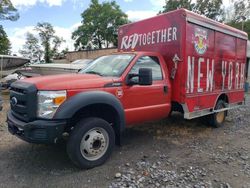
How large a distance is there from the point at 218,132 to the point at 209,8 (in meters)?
39.8

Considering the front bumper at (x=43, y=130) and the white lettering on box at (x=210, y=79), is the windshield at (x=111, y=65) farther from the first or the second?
the white lettering on box at (x=210, y=79)

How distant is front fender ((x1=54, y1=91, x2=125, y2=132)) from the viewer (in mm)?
3896

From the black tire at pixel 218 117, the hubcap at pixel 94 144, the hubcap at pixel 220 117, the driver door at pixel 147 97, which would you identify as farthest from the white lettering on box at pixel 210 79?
the hubcap at pixel 94 144

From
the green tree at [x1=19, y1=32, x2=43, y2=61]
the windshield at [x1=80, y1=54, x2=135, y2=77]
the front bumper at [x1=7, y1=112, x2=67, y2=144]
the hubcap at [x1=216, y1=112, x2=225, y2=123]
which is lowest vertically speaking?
the hubcap at [x1=216, y1=112, x2=225, y2=123]

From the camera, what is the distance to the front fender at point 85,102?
3.90 m

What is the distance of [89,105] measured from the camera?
13.7 feet

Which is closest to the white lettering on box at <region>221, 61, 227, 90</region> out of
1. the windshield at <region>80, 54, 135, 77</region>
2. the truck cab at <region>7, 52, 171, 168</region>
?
the truck cab at <region>7, 52, 171, 168</region>

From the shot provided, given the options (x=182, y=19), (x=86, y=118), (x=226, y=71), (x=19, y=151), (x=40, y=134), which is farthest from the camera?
(x=226, y=71)

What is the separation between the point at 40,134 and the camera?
384 cm

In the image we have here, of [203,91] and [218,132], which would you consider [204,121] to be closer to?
[218,132]

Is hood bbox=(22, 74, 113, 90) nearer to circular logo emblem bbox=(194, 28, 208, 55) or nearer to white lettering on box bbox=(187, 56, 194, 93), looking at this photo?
white lettering on box bbox=(187, 56, 194, 93)

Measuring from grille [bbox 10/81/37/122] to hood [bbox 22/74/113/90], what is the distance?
13 cm

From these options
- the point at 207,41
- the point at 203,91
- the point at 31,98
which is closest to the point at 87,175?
the point at 31,98

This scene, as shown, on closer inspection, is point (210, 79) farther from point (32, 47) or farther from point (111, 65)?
point (32, 47)
